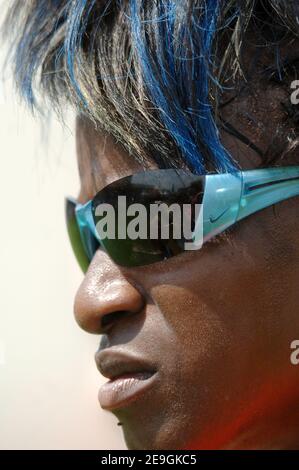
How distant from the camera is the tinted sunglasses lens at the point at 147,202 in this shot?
1309 mm

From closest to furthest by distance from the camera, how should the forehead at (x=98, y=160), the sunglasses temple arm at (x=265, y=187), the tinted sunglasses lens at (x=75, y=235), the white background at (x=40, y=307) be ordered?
1. the sunglasses temple arm at (x=265, y=187)
2. the forehead at (x=98, y=160)
3. the tinted sunglasses lens at (x=75, y=235)
4. the white background at (x=40, y=307)

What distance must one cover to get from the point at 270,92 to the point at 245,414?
0.59 m

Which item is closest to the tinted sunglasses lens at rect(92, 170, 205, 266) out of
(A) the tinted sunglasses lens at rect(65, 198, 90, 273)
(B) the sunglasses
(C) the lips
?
(B) the sunglasses

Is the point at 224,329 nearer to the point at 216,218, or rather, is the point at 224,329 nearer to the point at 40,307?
the point at 216,218

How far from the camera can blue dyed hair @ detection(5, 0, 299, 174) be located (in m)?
1.29

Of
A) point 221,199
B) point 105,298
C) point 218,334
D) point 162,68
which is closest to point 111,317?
point 105,298

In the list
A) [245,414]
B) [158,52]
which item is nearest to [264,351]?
[245,414]

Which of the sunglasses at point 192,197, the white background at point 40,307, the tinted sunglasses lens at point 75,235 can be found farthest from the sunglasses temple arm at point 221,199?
the white background at point 40,307

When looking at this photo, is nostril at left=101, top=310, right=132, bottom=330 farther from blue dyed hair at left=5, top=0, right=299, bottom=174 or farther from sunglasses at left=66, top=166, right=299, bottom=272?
blue dyed hair at left=5, top=0, right=299, bottom=174

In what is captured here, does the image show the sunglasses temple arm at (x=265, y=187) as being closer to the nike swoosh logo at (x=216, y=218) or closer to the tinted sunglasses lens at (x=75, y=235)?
the nike swoosh logo at (x=216, y=218)

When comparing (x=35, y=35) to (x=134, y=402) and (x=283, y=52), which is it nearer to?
(x=283, y=52)

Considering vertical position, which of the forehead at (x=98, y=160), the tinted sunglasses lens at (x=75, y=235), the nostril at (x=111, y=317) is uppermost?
the forehead at (x=98, y=160)

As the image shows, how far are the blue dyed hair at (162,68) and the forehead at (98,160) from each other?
0.08 feet

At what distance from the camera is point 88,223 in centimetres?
158
